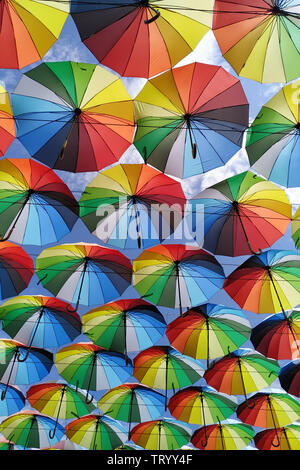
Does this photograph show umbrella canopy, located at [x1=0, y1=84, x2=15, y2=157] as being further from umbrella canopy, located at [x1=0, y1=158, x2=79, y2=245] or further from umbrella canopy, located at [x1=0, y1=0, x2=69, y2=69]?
umbrella canopy, located at [x1=0, y1=0, x2=69, y2=69]

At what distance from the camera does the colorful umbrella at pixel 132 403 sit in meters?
12.0

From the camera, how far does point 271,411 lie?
472 inches

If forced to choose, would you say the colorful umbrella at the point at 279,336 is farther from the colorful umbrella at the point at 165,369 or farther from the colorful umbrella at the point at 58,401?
the colorful umbrella at the point at 58,401

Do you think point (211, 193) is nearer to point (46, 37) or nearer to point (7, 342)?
point (46, 37)

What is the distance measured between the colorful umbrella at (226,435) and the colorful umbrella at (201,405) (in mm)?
653

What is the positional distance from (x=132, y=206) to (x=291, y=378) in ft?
22.8

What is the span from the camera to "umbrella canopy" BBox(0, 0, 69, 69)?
5414 mm

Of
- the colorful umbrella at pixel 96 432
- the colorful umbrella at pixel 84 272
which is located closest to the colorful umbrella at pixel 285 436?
the colorful umbrella at pixel 96 432

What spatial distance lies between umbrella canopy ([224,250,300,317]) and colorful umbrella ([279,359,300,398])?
255cm

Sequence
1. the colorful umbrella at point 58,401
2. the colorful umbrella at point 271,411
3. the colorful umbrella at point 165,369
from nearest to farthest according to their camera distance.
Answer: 1. the colorful umbrella at point 165,369
2. the colorful umbrella at point 271,411
3. the colorful umbrella at point 58,401

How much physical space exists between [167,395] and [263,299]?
4.74m

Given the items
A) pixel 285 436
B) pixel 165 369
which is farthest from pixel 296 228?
pixel 285 436

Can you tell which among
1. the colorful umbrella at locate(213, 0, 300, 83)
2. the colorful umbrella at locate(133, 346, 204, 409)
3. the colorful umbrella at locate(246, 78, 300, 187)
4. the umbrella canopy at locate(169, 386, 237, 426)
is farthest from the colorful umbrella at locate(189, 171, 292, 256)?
the umbrella canopy at locate(169, 386, 237, 426)

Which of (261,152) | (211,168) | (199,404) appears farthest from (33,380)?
(261,152)
